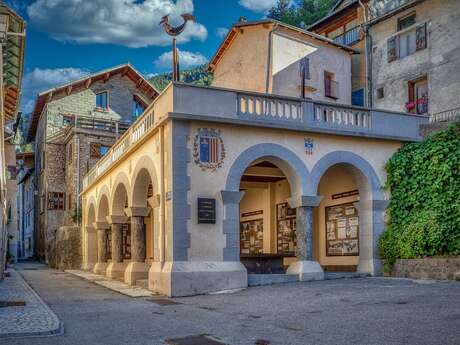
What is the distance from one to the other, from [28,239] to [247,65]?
33.3m

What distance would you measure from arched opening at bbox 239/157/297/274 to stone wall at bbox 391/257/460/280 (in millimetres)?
4221

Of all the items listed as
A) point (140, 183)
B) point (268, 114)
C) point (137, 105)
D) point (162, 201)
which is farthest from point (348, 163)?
point (137, 105)

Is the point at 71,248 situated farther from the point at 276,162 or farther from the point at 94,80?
the point at 276,162

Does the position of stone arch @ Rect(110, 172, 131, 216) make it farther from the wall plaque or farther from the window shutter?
the window shutter

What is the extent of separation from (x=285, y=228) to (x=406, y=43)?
1308 cm

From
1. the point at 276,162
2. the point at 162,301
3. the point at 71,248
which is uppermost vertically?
the point at 276,162

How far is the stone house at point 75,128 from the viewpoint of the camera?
111 ft

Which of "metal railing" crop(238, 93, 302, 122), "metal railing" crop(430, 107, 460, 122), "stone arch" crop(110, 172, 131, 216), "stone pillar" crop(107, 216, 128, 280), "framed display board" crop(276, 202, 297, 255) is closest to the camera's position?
"metal railing" crop(238, 93, 302, 122)

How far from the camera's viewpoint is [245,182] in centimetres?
2045

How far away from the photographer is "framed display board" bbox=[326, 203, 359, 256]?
1678 cm

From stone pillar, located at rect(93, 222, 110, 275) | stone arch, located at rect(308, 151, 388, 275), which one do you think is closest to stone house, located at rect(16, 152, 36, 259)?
stone pillar, located at rect(93, 222, 110, 275)

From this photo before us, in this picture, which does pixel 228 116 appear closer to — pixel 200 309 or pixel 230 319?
pixel 200 309

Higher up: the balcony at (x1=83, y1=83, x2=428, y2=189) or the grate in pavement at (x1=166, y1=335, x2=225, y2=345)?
the balcony at (x1=83, y1=83, x2=428, y2=189)

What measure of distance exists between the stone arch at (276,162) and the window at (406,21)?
15555 millimetres
